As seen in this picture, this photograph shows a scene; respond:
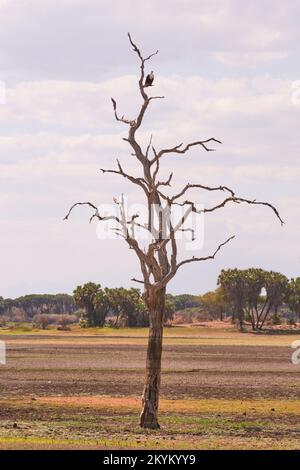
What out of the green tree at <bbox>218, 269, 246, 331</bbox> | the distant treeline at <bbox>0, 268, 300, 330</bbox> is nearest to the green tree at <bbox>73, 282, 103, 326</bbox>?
the distant treeline at <bbox>0, 268, 300, 330</bbox>

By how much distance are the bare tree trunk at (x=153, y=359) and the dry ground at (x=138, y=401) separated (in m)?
0.58

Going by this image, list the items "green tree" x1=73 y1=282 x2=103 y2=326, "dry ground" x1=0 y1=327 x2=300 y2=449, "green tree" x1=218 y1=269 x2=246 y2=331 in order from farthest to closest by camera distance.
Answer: "green tree" x1=73 y1=282 x2=103 y2=326 → "green tree" x1=218 y1=269 x2=246 y2=331 → "dry ground" x1=0 y1=327 x2=300 y2=449

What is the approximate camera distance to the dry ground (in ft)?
81.7

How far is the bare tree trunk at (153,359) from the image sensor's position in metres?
27.2

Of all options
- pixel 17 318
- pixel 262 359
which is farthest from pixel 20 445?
pixel 17 318

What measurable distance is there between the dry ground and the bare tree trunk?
58 cm

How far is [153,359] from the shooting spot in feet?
89.7

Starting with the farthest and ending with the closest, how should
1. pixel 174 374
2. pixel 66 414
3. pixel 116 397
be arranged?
pixel 174 374
pixel 116 397
pixel 66 414

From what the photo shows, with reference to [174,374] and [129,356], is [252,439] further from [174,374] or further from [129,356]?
[129,356]

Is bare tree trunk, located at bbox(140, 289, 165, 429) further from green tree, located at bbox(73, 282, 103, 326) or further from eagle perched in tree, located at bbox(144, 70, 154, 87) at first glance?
green tree, located at bbox(73, 282, 103, 326)

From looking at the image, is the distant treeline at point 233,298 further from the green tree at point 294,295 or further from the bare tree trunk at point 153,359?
the bare tree trunk at point 153,359

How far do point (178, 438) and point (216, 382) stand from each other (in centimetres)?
2119

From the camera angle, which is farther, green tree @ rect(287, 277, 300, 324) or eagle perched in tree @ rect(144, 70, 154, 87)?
green tree @ rect(287, 277, 300, 324)
